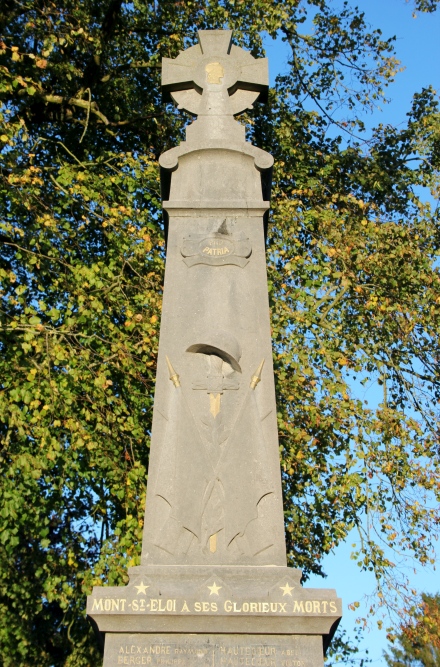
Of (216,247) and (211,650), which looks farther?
(216,247)

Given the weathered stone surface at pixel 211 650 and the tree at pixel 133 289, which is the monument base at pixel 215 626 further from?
the tree at pixel 133 289

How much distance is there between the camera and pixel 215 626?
4410 mm

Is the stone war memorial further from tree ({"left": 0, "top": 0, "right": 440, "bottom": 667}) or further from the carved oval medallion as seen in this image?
tree ({"left": 0, "top": 0, "right": 440, "bottom": 667})

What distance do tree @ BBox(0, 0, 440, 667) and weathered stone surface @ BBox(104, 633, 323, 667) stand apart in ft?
13.7

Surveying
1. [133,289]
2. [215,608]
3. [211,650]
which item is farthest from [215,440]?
[133,289]

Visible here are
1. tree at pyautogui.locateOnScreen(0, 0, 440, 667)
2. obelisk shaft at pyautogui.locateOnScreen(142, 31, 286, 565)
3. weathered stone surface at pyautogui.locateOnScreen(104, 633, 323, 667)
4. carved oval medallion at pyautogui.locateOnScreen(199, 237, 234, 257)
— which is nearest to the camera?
weathered stone surface at pyautogui.locateOnScreen(104, 633, 323, 667)

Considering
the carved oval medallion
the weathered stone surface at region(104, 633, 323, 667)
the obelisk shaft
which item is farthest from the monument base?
the carved oval medallion

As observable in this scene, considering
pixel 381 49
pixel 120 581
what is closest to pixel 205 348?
pixel 120 581

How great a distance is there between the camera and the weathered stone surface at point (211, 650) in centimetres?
436

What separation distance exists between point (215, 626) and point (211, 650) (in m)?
0.12

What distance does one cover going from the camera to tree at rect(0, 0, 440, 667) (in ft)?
30.5

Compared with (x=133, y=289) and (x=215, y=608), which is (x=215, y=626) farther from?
(x=133, y=289)

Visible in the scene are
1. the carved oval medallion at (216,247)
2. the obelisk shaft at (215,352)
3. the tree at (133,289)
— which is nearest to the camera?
the obelisk shaft at (215,352)

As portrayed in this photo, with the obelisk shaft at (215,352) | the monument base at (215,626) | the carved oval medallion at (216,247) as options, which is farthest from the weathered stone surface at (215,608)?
the carved oval medallion at (216,247)
